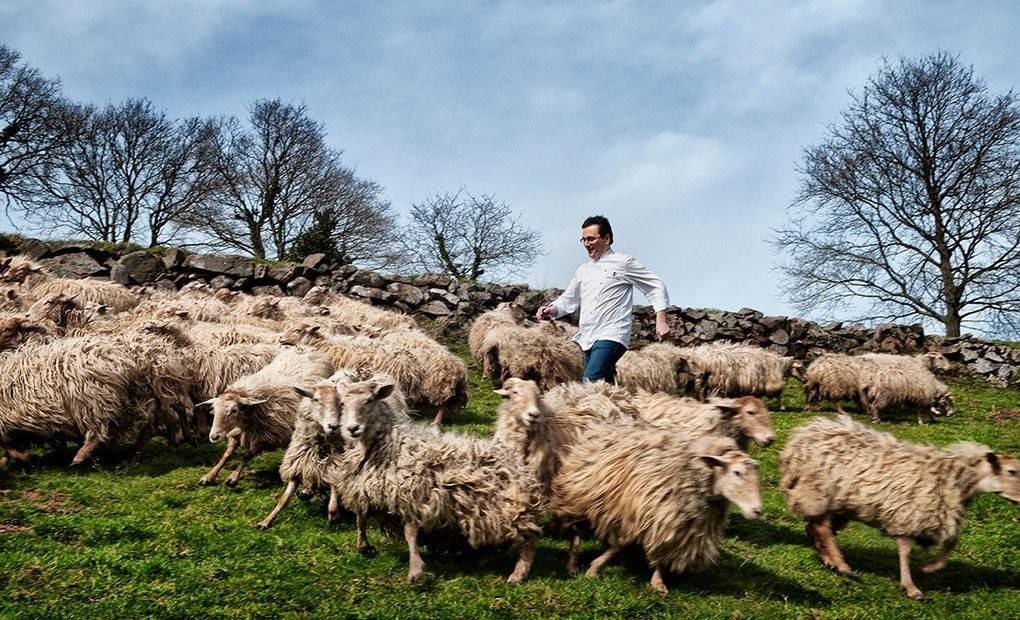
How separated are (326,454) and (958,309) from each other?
91.5ft

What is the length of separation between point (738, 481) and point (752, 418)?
2140mm

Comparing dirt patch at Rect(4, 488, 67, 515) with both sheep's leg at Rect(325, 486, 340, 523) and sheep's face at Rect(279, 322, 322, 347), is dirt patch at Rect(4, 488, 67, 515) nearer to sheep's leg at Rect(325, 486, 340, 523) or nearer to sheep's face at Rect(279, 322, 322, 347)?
sheep's leg at Rect(325, 486, 340, 523)

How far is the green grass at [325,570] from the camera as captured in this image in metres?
5.00

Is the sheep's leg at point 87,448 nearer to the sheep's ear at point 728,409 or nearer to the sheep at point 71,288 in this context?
the sheep at point 71,288

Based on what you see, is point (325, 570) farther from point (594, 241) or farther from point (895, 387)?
point (895, 387)

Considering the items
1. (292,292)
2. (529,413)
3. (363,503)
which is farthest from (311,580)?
(292,292)

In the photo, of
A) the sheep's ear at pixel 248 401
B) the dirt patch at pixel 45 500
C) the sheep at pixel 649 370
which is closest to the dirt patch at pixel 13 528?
the dirt patch at pixel 45 500

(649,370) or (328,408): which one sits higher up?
(649,370)

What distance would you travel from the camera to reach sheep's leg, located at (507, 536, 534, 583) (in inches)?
219

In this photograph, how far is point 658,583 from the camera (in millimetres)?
5621

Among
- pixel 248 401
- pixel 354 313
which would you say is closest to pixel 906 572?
pixel 248 401

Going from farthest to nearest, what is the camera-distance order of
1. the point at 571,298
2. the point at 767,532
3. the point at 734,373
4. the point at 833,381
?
1. the point at 833,381
2. the point at 734,373
3. the point at 571,298
4. the point at 767,532

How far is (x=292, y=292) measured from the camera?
21.1m

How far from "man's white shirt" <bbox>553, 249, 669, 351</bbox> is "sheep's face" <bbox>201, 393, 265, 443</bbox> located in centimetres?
371
